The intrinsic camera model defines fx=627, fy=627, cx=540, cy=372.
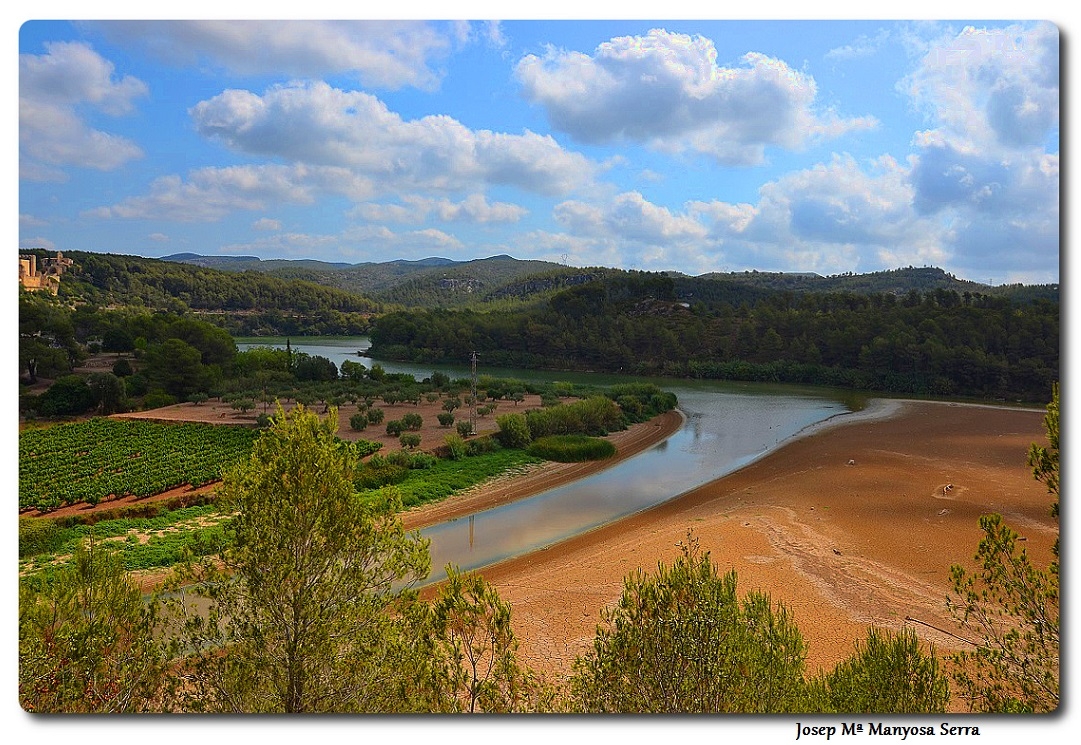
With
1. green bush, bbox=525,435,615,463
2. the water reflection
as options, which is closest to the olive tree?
the water reflection

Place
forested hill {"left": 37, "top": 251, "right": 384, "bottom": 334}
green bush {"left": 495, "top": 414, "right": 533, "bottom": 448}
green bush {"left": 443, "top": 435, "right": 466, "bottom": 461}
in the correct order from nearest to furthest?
green bush {"left": 443, "top": 435, "right": 466, "bottom": 461} < green bush {"left": 495, "top": 414, "right": 533, "bottom": 448} < forested hill {"left": 37, "top": 251, "right": 384, "bottom": 334}

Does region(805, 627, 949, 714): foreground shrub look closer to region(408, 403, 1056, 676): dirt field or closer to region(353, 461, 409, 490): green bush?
region(408, 403, 1056, 676): dirt field

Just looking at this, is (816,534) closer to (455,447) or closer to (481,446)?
(455,447)

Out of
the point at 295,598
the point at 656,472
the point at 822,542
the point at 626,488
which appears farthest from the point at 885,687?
the point at 656,472

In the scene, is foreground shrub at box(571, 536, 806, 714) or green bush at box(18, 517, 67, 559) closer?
foreground shrub at box(571, 536, 806, 714)

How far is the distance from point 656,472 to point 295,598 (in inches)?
860

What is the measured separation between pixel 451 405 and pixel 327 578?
99.7 ft

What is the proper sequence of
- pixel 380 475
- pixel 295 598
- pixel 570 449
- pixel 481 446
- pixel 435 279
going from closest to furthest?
pixel 295 598 < pixel 380 475 < pixel 481 446 < pixel 570 449 < pixel 435 279

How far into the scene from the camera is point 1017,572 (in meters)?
5.21

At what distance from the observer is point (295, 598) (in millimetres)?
5016

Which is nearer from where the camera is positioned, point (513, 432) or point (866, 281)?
point (513, 432)

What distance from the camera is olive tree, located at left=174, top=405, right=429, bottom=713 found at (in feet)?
16.2

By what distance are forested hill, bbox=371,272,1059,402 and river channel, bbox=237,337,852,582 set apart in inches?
262
